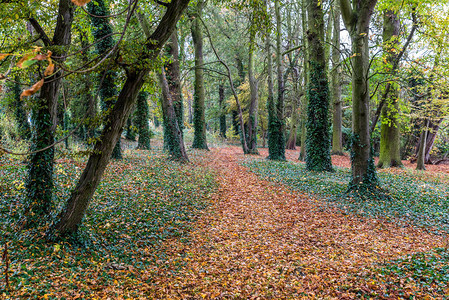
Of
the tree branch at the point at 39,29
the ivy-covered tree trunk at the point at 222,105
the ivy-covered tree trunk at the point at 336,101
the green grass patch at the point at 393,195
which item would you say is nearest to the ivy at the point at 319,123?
the green grass patch at the point at 393,195

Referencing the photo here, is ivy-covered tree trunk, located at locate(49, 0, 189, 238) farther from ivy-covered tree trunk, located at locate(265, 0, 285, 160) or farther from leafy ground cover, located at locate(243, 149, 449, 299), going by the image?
ivy-covered tree trunk, located at locate(265, 0, 285, 160)

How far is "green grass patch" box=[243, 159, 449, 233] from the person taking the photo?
6395 millimetres

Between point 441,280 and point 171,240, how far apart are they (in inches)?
180

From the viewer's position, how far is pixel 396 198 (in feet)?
24.5

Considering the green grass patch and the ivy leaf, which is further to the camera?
the green grass patch

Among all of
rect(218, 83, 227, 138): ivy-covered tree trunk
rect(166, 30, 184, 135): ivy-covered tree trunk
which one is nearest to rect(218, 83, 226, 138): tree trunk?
rect(218, 83, 227, 138): ivy-covered tree trunk

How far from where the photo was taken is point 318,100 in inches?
447

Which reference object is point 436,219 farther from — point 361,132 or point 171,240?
point 171,240

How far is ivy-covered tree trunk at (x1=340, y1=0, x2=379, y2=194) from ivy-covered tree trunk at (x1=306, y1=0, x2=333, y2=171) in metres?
3.24

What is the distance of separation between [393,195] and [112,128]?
315 inches

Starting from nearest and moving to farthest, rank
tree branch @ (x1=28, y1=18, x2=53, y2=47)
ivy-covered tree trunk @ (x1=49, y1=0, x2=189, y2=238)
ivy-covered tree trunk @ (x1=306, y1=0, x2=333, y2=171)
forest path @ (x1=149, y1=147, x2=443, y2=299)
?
forest path @ (x1=149, y1=147, x2=443, y2=299), ivy-covered tree trunk @ (x1=49, y1=0, x2=189, y2=238), tree branch @ (x1=28, y1=18, x2=53, y2=47), ivy-covered tree trunk @ (x1=306, y1=0, x2=333, y2=171)

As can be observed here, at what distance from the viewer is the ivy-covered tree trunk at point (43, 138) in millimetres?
4602

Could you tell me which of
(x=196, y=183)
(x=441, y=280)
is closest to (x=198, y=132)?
(x=196, y=183)

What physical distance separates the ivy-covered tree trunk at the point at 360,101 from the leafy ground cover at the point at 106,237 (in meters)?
4.88
